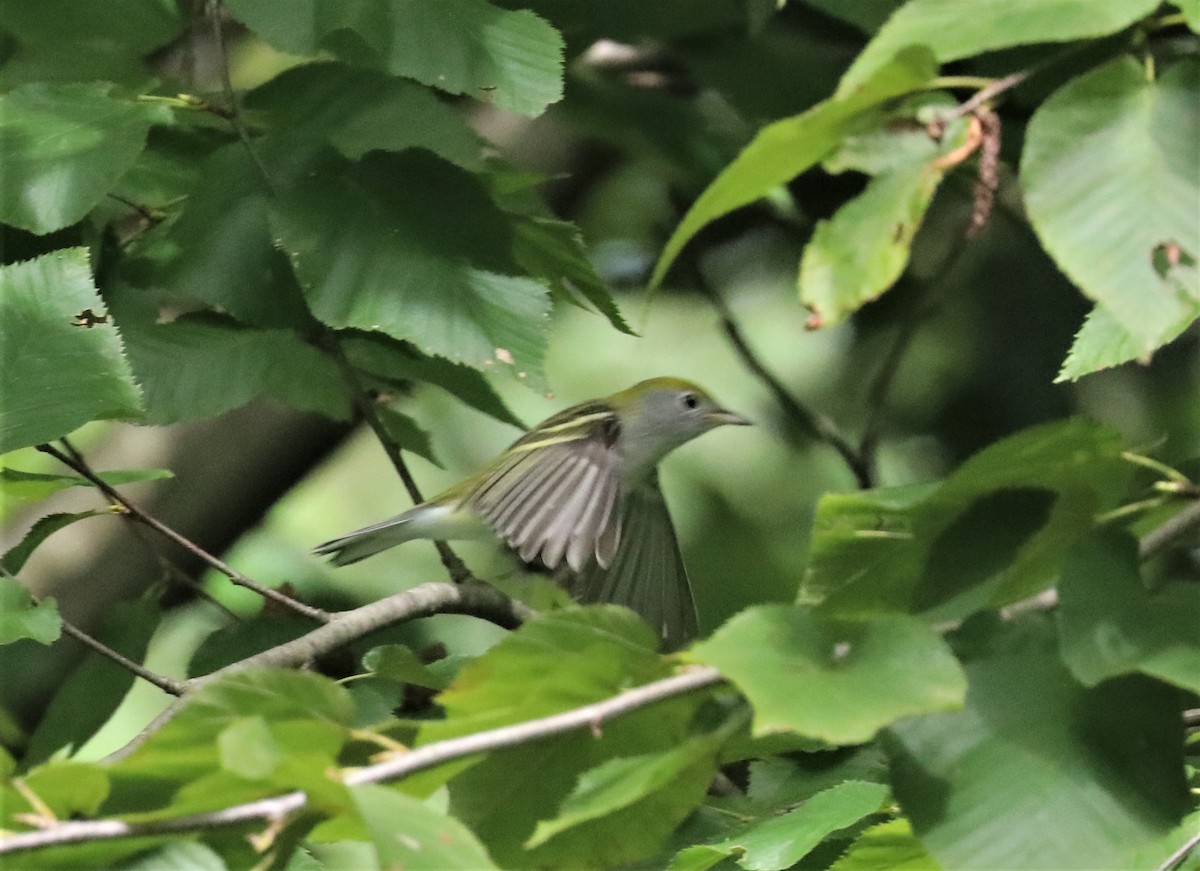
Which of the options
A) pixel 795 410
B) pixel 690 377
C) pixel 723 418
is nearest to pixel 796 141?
pixel 723 418

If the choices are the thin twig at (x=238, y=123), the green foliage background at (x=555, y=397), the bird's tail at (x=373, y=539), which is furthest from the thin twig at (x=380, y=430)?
the bird's tail at (x=373, y=539)

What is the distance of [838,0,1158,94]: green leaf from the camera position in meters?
0.43

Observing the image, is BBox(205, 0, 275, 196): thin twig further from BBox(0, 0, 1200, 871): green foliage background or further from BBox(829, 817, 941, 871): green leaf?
BBox(829, 817, 941, 871): green leaf

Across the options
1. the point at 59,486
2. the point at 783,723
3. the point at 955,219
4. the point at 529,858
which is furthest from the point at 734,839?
the point at 955,219

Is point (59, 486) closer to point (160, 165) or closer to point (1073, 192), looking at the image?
point (160, 165)

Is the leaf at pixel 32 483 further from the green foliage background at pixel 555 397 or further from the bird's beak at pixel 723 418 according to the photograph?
the bird's beak at pixel 723 418

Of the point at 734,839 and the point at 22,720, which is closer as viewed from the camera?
the point at 734,839

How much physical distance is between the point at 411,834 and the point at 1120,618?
0.25 m

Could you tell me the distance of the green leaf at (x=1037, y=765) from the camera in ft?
1.40

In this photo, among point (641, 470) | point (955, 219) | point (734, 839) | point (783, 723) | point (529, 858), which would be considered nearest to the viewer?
point (783, 723)

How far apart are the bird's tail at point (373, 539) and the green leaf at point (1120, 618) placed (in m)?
0.77

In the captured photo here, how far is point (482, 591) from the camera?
0.87 meters

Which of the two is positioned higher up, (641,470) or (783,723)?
(783,723)

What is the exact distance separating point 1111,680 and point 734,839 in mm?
291
